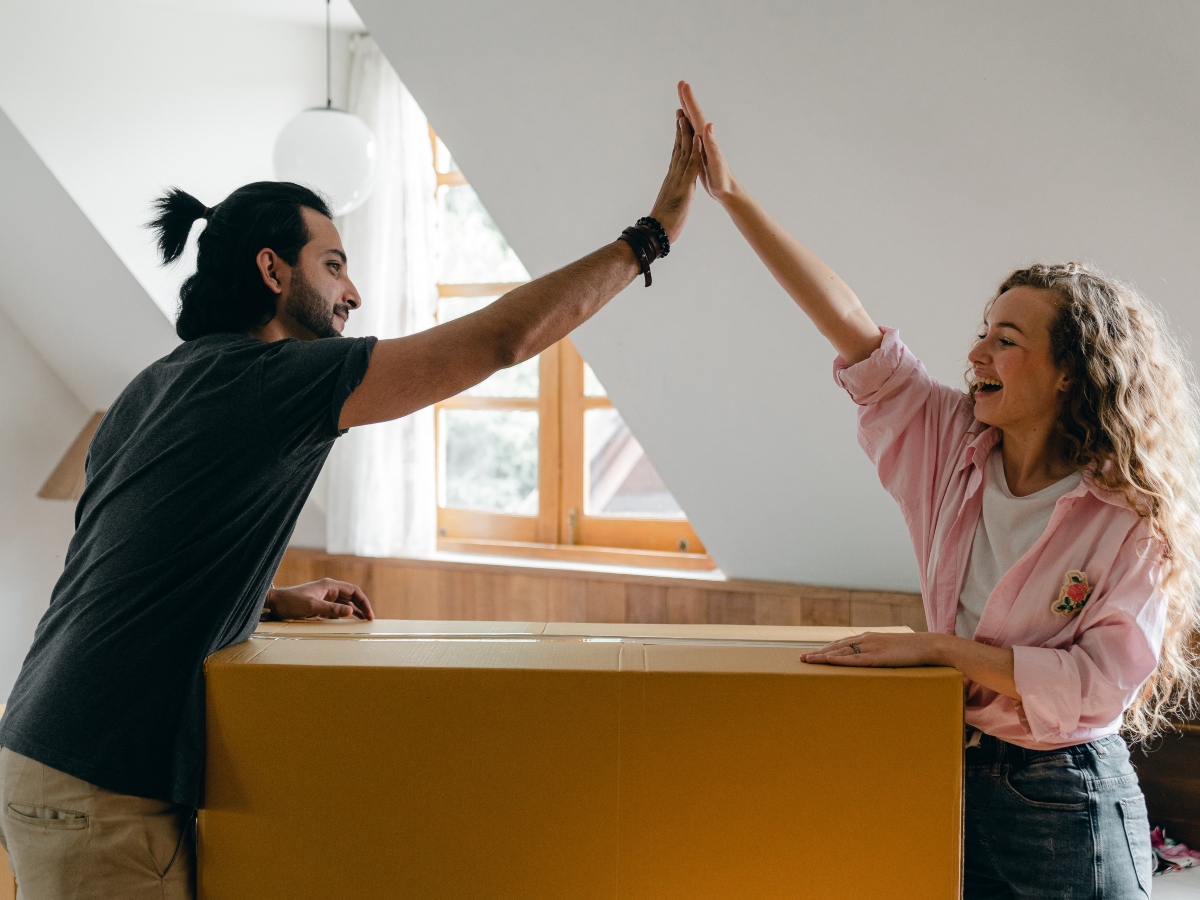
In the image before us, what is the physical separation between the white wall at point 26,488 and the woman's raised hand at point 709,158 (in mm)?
3137

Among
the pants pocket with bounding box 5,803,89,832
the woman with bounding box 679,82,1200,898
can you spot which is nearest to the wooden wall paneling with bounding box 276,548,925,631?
the woman with bounding box 679,82,1200,898

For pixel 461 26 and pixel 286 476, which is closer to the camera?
pixel 286 476

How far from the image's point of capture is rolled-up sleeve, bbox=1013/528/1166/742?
955 mm

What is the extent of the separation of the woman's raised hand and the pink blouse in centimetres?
47

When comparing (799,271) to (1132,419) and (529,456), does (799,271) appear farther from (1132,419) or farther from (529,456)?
(529,456)

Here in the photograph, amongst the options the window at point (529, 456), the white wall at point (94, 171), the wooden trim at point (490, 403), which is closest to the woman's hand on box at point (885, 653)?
the window at point (529, 456)

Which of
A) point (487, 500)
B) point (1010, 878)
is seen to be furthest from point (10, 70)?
point (1010, 878)

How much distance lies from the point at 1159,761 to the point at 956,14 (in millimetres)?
1788

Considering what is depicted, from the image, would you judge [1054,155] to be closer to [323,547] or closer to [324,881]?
[324,881]

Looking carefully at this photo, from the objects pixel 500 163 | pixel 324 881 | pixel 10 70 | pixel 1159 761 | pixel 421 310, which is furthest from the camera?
pixel 421 310

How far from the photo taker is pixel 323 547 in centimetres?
349

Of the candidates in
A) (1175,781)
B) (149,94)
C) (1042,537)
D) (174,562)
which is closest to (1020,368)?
(1042,537)

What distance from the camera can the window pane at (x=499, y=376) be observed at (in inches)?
132

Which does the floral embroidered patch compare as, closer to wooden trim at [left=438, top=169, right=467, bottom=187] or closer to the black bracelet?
the black bracelet
